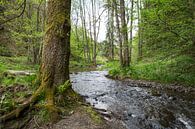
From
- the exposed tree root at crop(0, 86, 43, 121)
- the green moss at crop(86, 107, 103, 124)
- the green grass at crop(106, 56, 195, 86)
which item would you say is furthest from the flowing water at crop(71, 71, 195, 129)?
the exposed tree root at crop(0, 86, 43, 121)

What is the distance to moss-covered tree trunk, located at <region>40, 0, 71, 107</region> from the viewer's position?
216 inches

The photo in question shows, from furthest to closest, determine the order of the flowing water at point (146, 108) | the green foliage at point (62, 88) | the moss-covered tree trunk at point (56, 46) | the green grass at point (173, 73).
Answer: the green grass at point (173, 73)
the flowing water at point (146, 108)
the moss-covered tree trunk at point (56, 46)
the green foliage at point (62, 88)

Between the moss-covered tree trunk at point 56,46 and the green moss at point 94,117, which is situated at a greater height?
the moss-covered tree trunk at point 56,46

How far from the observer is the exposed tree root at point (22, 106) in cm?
470

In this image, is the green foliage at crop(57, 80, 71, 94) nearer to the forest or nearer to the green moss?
the forest

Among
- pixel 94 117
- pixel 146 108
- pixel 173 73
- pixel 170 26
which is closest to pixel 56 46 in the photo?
pixel 94 117

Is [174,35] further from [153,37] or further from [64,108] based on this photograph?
[64,108]

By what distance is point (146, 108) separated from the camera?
6.96 meters

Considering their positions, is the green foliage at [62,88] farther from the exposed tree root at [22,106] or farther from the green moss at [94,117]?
the green moss at [94,117]

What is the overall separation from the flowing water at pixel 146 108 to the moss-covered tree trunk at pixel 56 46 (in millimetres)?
1443

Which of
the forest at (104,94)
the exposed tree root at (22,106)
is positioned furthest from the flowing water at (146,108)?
the exposed tree root at (22,106)

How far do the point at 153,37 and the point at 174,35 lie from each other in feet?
3.98

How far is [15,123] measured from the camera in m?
4.75

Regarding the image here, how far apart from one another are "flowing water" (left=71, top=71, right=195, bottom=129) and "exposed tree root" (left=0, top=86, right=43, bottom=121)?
166 centimetres
